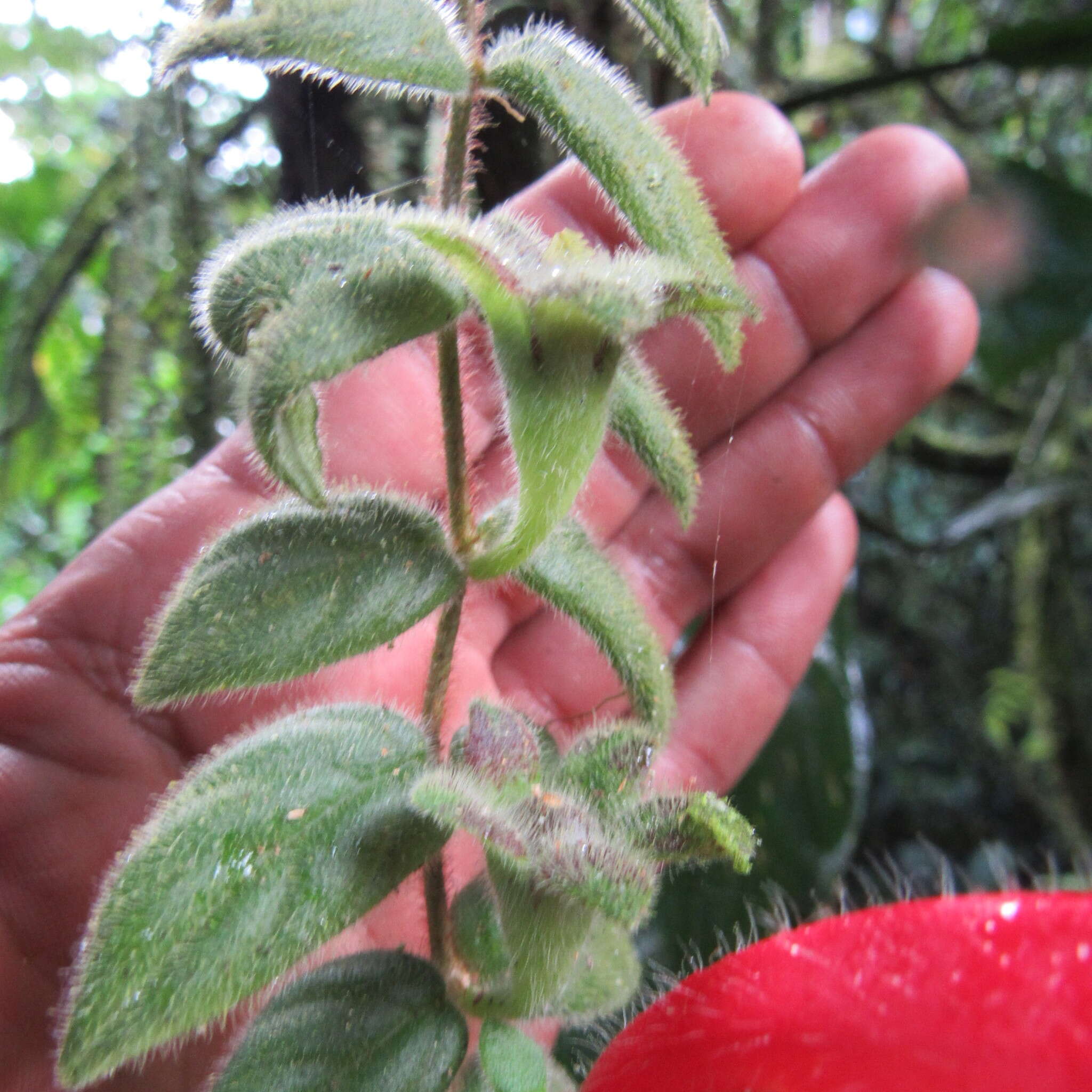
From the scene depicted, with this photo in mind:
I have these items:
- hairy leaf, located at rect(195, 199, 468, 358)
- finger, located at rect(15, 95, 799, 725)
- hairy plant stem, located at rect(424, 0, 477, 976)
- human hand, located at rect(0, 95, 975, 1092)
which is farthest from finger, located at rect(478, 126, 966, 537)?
hairy leaf, located at rect(195, 199, 468, 358)

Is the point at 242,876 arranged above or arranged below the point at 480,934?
above

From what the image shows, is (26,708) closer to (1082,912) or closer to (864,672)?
(1082,912)

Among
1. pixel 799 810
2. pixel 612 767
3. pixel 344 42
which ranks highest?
pixel 344 42

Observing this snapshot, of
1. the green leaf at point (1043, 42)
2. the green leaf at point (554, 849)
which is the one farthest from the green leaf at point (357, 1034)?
the green leaf at point (1043, 42)

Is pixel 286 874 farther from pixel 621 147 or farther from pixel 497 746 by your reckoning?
pixel 621 147

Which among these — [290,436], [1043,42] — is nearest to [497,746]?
[290,436]
